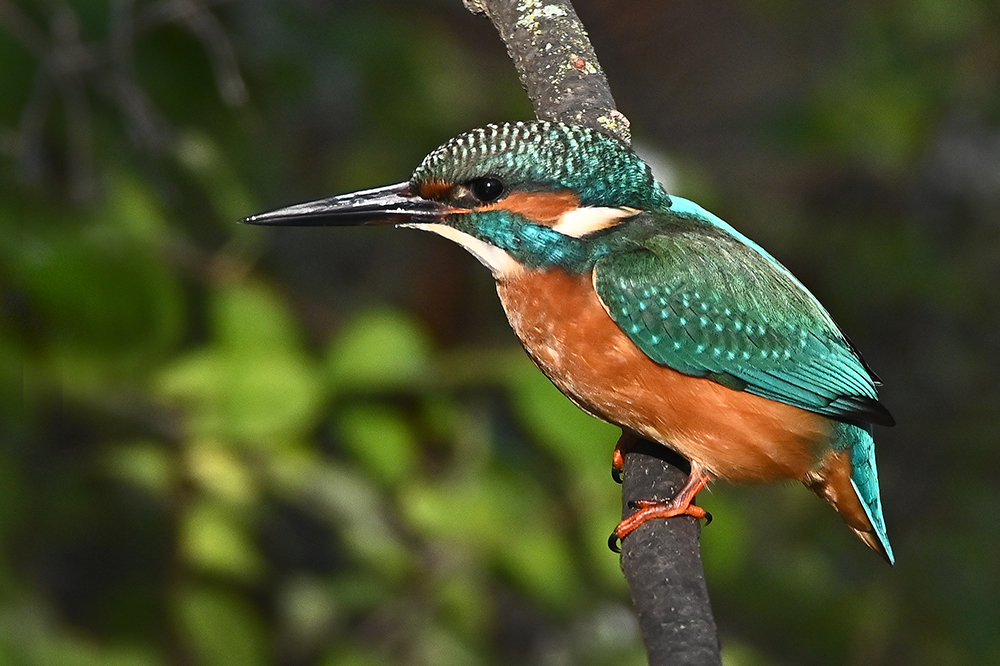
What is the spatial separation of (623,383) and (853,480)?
0.51 m

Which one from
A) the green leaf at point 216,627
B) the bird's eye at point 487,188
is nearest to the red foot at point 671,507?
the bird's eye at point 487,188

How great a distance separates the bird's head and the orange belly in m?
0.05

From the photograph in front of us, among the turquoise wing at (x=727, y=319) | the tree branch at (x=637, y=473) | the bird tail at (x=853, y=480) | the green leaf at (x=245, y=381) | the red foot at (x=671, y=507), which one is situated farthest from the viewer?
the green leaf at (x=245, y=381)

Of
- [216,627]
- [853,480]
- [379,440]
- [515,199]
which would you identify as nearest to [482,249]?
[515,199]

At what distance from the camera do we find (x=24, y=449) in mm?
2648

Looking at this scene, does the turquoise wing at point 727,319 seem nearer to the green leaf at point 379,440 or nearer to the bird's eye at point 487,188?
the bird's eye at point 487,188

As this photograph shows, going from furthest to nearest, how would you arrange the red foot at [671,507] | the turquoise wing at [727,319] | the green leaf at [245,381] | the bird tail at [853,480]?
the green leaf at [245,381], the bird tail at [853,480], the turquoise wing at [727,319], the red foot at [671,507]

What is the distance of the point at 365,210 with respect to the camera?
1822 millimetres

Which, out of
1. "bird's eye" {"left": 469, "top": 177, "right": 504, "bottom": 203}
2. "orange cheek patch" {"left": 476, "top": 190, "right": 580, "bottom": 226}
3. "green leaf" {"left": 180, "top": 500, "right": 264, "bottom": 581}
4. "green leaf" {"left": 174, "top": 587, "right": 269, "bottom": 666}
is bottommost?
"green leaf" {"left": 174, "top": 587, "right": 269, "bottom": 666}

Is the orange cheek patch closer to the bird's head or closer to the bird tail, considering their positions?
the bird's head

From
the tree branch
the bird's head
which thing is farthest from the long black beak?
the tree branch

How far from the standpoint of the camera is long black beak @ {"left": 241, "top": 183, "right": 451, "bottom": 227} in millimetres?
1799

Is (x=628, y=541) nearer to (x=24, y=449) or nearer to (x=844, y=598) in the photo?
(x=24, y=449)

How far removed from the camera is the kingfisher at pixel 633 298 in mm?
1778
